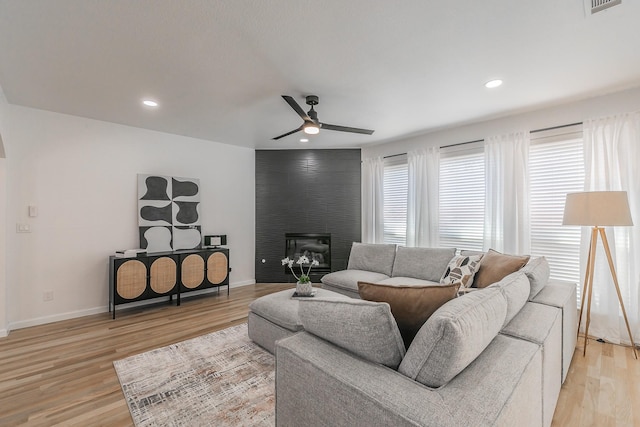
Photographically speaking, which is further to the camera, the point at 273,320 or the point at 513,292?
the point at 273,320

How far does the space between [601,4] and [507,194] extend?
2278mm

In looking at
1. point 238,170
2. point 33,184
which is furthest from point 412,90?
point 33,184

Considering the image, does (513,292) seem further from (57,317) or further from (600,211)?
(57,317)

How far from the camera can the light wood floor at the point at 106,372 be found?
187 cm

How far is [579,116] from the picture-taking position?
317 centimetres

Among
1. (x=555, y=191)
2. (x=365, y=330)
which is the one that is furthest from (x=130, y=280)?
(x=555, y=191)

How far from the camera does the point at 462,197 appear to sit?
4082 mm

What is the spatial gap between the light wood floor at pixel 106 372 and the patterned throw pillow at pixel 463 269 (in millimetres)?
1054

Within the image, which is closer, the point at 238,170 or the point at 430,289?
the point at 430,289

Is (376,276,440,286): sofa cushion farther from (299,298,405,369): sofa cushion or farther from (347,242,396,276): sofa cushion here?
(299,298,405,369): sofa cushion

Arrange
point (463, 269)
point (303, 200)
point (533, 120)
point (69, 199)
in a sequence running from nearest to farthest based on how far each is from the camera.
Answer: point (463, 269) < point (533, 120) < point (69, 199) < point (303, 200)

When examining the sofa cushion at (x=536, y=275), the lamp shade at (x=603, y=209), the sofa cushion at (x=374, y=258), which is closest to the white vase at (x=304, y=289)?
the sofa cushion at (x=374, y=258)

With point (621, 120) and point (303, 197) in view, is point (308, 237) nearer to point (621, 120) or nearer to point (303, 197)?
point (303, 197)

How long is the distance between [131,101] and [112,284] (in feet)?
7.38
